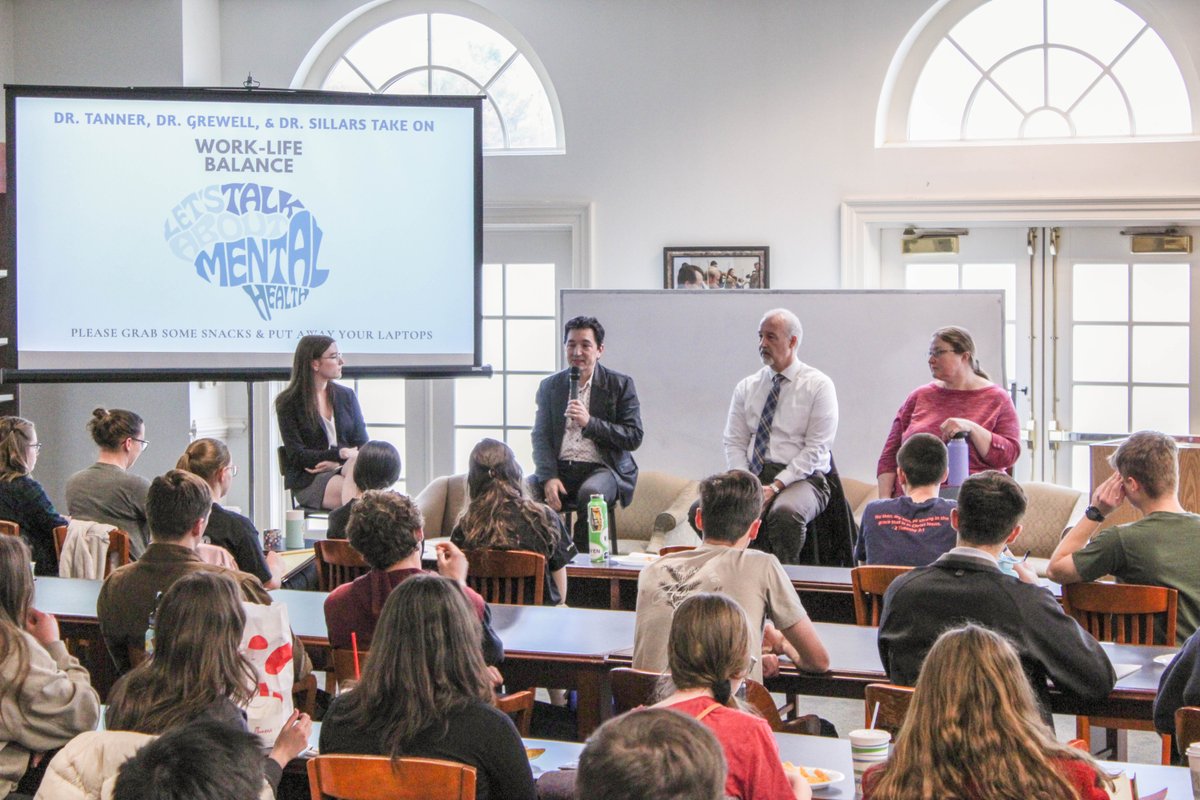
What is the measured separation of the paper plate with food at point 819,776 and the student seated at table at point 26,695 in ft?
4.90

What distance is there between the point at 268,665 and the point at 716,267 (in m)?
4.87

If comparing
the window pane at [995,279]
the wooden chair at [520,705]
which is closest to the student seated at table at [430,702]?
the wooden chair at [520,705]

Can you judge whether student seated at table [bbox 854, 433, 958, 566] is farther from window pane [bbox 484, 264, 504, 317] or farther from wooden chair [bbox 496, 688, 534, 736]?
window pane [bbox 484, 264, 504, 317]

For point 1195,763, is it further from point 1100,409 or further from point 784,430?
point 1100,409

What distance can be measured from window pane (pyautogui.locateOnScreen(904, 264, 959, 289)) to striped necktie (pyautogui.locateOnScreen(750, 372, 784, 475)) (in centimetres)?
183

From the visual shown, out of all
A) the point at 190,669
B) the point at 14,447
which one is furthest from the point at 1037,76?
the point at 190,669

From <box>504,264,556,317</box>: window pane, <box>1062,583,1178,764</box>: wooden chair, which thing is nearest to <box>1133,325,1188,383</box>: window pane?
<box>504,264,556,317</box>: window pane

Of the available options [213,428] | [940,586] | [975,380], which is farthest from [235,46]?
[940,586]

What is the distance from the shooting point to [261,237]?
669 centimetres

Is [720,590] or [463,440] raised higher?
[463,440]

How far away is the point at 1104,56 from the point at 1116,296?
4.16 ft

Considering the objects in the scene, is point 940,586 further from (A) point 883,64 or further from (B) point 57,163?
(B) point 57,163

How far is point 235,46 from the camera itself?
304 inches

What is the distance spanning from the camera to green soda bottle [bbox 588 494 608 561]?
15.7ft
